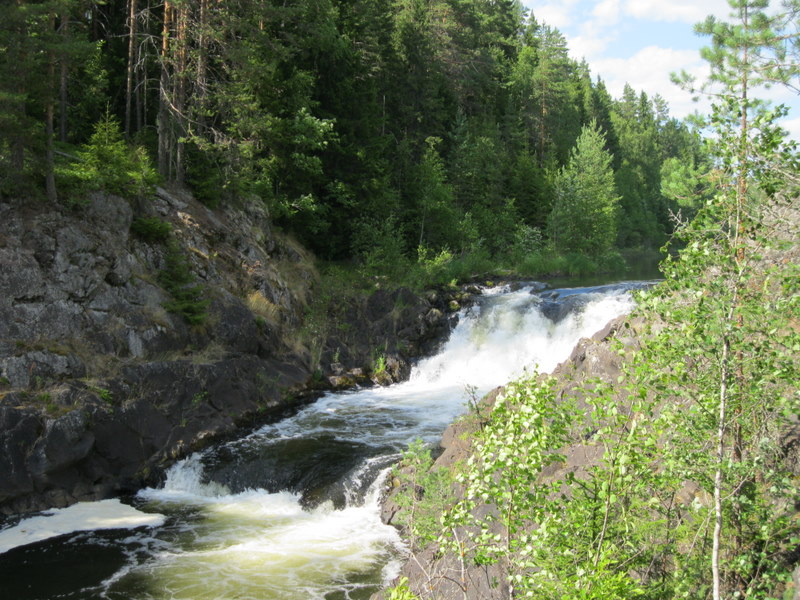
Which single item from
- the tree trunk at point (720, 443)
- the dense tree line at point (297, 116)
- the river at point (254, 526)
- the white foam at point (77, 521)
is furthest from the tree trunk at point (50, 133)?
the tree trunk at point (720, 443)

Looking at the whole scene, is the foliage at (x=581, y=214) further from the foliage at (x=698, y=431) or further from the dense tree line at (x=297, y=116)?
the foliage at (x=698, y=431)

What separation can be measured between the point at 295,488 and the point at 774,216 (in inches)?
374

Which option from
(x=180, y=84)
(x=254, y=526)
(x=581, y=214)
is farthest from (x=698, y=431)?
(x=581, y=214)

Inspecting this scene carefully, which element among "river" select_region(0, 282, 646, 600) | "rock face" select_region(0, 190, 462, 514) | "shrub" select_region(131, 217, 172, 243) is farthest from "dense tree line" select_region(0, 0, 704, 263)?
"river" select_region(0, 282, 646, 600)

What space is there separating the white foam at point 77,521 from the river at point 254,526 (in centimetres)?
2

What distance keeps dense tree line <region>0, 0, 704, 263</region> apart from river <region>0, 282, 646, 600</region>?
7026mm

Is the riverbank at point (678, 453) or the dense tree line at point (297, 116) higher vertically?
the dense tree line at point (297, 116)

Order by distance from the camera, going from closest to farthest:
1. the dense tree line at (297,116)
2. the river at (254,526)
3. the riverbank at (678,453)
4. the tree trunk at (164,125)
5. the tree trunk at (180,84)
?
the riverbank at (678,453) < the river at (254,526) < the dense tree line at (297,116) < the tree trunk at (180,84) < the tree trunk at (164,125)

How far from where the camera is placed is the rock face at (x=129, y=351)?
11414 millimetres

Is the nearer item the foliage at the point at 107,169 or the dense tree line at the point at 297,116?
the dense tree line at the point at 297,116

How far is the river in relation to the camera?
8.87m

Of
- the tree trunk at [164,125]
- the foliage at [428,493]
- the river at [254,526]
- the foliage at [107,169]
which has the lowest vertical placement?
the river at [254,526]

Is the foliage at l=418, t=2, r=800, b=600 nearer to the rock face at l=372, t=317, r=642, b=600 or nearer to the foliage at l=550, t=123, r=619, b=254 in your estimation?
the rock face at l=372, t=317, r=642, b=600

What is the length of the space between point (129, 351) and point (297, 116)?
11082 mm
